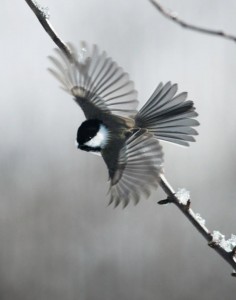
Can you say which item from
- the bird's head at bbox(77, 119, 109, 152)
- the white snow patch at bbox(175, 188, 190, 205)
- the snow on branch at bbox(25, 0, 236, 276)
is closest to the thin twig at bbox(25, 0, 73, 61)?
the snow on branch at bbox(25, 0, 236, 276)

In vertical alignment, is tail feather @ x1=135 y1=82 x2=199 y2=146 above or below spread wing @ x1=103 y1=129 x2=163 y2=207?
above

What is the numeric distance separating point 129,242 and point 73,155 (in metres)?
0.50

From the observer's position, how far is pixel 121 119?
1251 mm

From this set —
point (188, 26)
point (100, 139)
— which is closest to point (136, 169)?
point (100, 139)

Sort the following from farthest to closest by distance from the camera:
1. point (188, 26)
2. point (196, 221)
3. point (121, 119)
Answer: point (121, 119) → point (196, 221) → point (188, 26)

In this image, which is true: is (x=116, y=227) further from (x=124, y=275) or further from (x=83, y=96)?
(x=83, y=96)

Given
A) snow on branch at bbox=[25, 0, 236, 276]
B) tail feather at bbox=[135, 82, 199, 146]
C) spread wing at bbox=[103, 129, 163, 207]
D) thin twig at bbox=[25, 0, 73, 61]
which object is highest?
tail feather at bbox=[135, 82, 199, 146]

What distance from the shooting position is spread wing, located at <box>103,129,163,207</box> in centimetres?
113

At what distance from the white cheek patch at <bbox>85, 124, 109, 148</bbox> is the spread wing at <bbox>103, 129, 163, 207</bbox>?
0.03 m

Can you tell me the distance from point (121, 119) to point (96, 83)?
2.3 inches

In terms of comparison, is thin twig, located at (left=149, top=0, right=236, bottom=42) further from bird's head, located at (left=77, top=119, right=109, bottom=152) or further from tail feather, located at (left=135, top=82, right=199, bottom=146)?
tail feather, located at (left=135, top=82, right=199, bottom=146)

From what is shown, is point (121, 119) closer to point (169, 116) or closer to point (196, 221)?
point (169, 116)

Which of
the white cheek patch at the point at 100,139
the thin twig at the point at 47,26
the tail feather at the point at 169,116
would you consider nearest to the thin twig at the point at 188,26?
the thin twig at the point at 47,26

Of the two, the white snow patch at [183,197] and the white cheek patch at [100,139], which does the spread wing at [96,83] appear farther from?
the white snow patch at [183,197]
